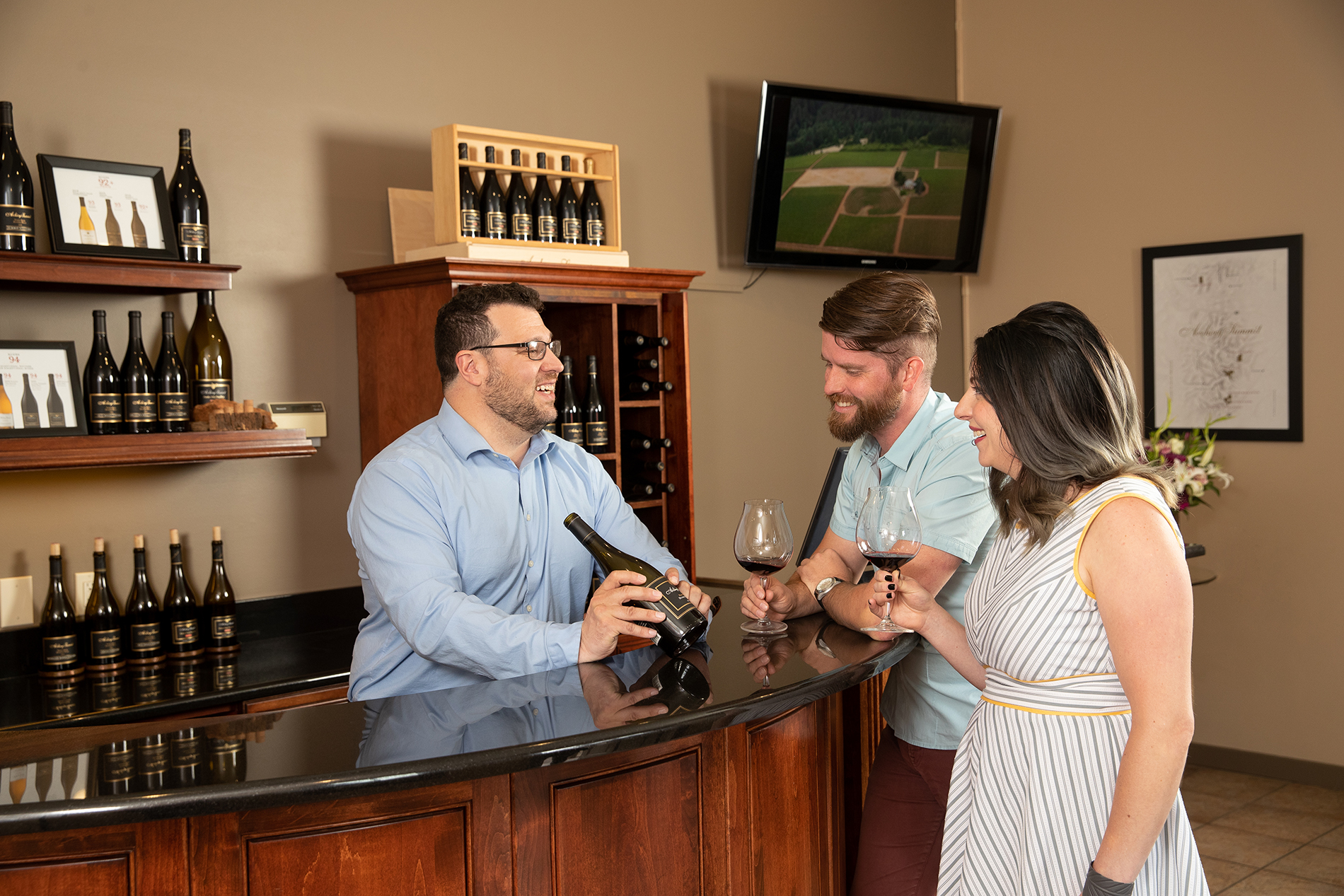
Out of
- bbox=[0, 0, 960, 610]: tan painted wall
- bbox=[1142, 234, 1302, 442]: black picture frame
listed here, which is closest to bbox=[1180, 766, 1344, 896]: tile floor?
bbox=[1142, 234, 1302, 442]: black picture frame

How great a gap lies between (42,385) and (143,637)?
2.42 ft

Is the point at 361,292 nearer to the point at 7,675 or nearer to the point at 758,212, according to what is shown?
the point at 7,675

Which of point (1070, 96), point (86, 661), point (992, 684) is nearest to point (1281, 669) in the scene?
point (1070, 96)

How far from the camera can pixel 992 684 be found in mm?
1764

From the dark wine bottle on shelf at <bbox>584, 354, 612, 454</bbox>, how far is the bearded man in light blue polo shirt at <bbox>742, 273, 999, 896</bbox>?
1408 mm

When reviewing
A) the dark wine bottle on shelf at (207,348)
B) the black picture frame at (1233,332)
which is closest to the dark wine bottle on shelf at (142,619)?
the dark wine bottle on shelf at (207,348)

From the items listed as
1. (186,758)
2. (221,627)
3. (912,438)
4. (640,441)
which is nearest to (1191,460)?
(640,441)

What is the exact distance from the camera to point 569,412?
12.2 feet

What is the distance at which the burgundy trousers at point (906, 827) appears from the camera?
7.29 feet

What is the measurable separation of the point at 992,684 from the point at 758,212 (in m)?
3.26

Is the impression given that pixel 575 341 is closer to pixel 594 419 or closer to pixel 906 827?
pixel 594 419

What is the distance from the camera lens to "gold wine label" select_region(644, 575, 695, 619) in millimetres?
1978

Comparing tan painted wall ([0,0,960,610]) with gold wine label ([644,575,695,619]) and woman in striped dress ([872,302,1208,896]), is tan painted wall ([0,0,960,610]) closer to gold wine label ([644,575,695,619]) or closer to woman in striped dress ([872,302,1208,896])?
gold wine label ([644,575,695,619])

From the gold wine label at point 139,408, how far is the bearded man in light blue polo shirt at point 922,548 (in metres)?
1.76
